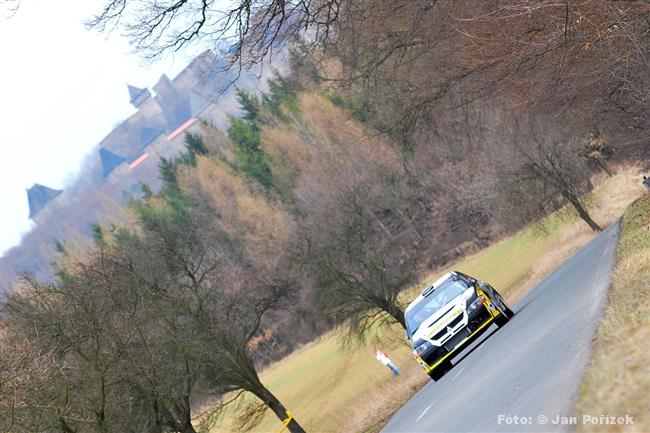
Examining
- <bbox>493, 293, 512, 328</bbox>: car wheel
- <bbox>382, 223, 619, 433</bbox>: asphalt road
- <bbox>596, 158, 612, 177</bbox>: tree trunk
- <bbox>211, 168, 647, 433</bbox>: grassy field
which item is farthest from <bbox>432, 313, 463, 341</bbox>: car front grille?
<bbox>596, 158, 612, 177</bbox>: tree trunk

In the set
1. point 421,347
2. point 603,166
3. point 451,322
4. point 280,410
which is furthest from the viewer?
point 603,166

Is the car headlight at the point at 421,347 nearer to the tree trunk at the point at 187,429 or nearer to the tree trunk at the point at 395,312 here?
the tree trunk at the point at 187,429

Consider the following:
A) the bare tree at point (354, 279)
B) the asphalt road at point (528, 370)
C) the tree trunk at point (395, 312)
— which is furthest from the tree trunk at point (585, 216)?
the asphalt road at point (528, 370)

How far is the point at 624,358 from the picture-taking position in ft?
31.8

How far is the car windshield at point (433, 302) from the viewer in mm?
20922

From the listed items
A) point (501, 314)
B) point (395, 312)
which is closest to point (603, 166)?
point (395, 312)

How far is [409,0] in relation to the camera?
2511 cm

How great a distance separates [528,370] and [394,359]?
2981 cm

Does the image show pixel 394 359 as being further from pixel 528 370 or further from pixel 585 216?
pixel 528 370

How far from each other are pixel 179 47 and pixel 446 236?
65736 millimetres

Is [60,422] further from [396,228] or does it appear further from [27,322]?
[396,228]

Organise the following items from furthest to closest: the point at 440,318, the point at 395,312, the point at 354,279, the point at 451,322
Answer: the point at 354,279 < the point at 395,312 < the point at 440,318 < the point at 451,322

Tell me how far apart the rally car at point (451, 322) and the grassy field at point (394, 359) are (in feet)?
19.7

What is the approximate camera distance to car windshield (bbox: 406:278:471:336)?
68.6ft
